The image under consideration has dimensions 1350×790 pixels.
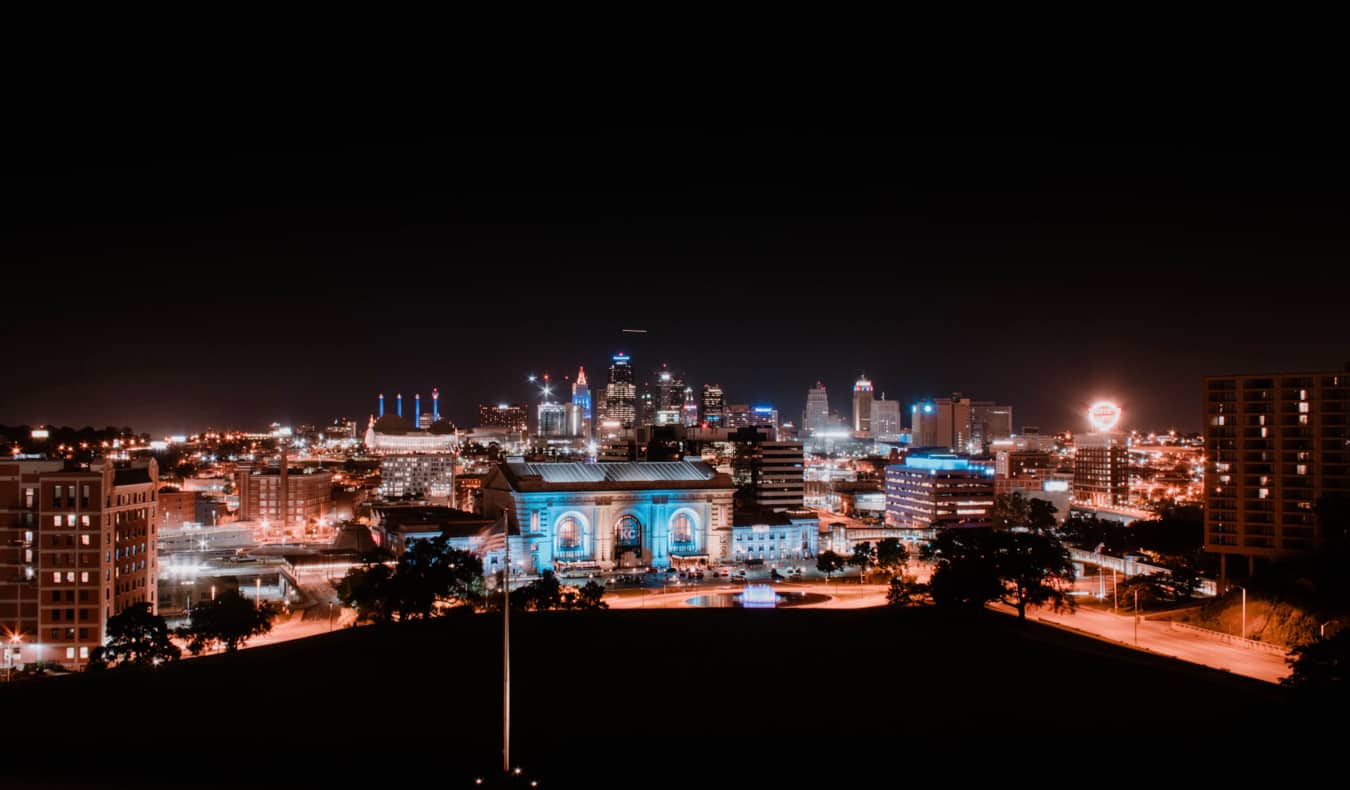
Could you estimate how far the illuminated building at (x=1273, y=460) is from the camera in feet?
169

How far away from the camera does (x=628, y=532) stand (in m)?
73.7

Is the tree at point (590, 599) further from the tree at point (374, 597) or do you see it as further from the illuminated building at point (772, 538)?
the illuminated building at point (772, 538)

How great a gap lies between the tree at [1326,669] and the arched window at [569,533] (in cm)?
5139

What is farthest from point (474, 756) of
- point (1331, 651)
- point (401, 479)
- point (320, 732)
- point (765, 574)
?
point (401, 479)

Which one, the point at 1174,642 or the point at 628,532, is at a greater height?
the point at 628,532

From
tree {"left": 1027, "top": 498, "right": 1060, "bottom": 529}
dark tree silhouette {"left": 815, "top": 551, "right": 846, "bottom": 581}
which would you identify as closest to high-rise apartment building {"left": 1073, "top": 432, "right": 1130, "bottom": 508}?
tree {"left": 1027, "top": 498, "right": 1060, "bottom": 529}

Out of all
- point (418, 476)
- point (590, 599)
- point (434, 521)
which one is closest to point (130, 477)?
point (590, 599)

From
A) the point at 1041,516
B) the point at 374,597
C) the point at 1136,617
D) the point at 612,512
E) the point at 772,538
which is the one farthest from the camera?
the point at 1041,516

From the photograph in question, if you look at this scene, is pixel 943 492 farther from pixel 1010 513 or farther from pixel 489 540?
pixel 489 540

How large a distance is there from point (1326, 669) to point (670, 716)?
60.0 feet

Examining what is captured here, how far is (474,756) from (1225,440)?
168 ft

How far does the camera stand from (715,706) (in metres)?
25.4

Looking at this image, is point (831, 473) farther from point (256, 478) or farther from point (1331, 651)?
point (1331, 651)

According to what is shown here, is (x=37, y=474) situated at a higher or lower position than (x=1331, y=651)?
higher
